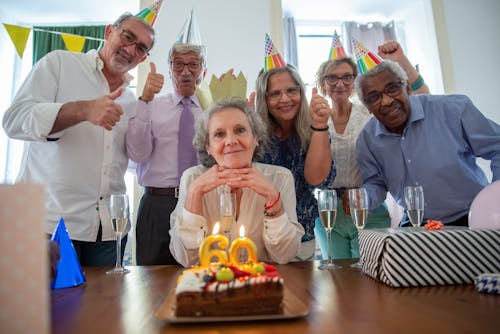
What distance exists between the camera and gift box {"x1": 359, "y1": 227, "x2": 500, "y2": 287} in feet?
2.67

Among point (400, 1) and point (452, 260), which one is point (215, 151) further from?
point (400, 1)

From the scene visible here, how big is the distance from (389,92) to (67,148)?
154 cm

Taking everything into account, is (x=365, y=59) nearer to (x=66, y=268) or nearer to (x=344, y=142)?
(x=344, y=142)

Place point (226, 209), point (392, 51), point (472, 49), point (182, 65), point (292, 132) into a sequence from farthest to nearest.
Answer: point (472, 49) < point (392, 51) < point (182, 65) < point (292, 132) < point (226, 209)

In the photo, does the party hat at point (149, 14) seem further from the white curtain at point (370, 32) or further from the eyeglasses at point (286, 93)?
the white curtain at point (370, 32)

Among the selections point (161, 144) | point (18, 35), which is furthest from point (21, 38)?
point (161, 144)

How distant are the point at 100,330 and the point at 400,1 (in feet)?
16.7

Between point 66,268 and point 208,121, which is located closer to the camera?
point 66,268

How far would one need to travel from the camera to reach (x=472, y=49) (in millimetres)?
4250

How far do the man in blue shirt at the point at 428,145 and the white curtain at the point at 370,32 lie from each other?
3.30m

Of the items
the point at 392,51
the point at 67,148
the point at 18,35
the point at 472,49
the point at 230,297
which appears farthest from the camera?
the point at 472,49

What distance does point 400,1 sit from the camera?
14.8 feet

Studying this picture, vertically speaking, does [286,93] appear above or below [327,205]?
above

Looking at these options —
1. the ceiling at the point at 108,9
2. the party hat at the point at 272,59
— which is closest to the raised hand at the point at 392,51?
the party hat at the point at 272,59
